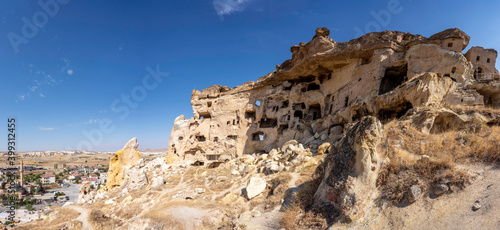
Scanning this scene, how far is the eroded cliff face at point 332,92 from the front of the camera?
1048 centimetres

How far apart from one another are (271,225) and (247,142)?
1535 cm

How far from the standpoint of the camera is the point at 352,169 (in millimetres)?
5605

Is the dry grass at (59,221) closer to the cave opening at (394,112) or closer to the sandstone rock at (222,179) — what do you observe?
the sandstone rock at (222,179)

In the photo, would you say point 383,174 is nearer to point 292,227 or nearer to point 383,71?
point 292,227

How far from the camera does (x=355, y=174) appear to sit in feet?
17.9

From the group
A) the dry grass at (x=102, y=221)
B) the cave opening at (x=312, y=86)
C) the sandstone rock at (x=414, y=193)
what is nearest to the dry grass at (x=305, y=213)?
the sandstone rock at (x=414, y=193)

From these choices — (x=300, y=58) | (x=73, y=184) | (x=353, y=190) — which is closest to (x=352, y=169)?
(x=353, y=190)

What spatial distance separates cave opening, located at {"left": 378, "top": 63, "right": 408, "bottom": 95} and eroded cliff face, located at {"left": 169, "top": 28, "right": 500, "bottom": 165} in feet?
0.20

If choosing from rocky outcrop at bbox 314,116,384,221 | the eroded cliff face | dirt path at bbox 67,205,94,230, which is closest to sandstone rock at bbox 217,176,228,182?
the eroded cliff face

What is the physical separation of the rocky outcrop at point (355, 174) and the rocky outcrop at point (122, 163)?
18704mm

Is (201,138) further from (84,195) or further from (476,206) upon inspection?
(476,206)

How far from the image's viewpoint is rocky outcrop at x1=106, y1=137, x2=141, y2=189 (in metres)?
18.9

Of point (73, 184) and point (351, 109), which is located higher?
point (351, 109)

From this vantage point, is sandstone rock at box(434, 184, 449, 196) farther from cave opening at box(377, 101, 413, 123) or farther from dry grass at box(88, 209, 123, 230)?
dry grass at box(88, 209, 123, 230)
